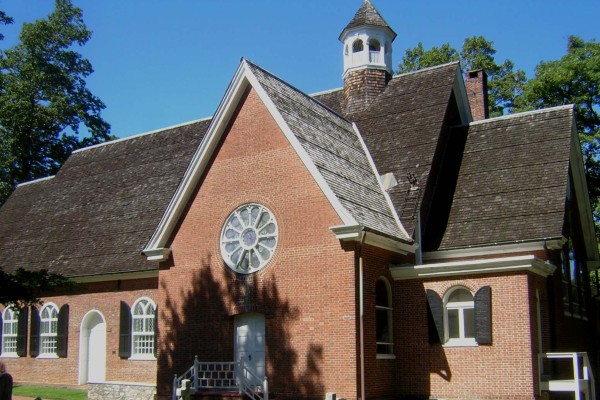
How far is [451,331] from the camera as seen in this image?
65.1 ft

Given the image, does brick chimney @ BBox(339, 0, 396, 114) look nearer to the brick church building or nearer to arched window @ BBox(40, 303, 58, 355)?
the brick church building

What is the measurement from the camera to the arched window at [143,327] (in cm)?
2620

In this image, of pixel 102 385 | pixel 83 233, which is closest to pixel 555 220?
pixel 102 385

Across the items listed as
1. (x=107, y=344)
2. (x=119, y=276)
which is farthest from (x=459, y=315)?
(x=107, y=344)

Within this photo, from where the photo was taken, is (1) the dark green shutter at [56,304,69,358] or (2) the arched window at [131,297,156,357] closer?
(2) the arched window at [131,297,156,357]

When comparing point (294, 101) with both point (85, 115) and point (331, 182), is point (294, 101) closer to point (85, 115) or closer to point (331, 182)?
Answer: point (331, 182)

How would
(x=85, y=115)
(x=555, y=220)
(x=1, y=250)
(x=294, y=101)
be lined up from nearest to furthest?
(x=555, y=220)
(x=294, y=101)
(x=1, y=250)
(x=85, y=115)

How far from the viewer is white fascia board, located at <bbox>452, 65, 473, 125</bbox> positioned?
90.4ft

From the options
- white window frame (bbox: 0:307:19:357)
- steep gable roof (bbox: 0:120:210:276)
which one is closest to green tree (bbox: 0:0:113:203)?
steep gable roof (bbox: 0:120:210:276)

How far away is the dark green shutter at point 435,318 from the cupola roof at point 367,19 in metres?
13.3

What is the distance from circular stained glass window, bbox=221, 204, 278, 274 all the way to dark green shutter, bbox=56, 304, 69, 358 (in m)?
10.3

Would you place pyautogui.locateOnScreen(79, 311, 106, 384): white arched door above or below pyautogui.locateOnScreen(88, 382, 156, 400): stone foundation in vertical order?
above

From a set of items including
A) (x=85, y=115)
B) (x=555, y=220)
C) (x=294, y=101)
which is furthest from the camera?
(x=85, y=115)

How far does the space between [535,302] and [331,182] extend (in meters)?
6.16
